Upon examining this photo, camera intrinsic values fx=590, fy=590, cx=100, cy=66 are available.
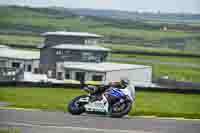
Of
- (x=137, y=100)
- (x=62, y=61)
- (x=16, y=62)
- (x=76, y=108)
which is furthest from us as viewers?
(x=16, y=62)

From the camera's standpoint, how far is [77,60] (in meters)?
14.6

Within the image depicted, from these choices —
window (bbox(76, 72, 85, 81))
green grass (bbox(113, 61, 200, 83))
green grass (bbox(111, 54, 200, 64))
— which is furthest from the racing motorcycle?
green grass (bbox(113, 61, 200, 83))

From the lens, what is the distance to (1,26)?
1619 cm

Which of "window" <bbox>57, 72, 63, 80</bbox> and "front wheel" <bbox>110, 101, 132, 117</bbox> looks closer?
"front wheel" <bbox>110, 101, 132, 117</bbox>

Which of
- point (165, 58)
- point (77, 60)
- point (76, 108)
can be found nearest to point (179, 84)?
point (165, 58)

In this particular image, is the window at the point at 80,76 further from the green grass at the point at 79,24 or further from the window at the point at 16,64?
the green grass at the point at 79,24

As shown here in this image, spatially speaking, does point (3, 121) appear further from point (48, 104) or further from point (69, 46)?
point (69, 46)

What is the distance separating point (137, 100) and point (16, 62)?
5.78 meters

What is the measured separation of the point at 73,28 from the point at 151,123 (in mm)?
8773

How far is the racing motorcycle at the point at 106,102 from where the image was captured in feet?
28.8

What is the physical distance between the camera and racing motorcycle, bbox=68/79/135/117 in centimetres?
879

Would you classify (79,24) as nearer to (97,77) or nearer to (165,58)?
(165,58)

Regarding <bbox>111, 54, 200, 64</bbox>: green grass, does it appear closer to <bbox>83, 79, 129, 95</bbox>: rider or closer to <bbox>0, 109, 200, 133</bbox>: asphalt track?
<bbox>83, 79, 129, 95</bbox>: rider

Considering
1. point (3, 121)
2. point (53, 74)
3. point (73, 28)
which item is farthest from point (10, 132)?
point (73, 28)
